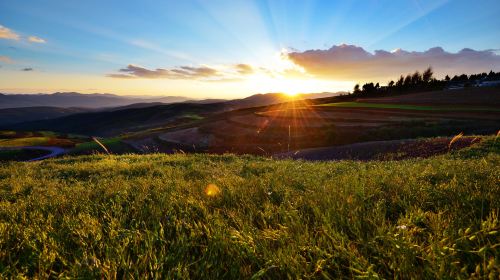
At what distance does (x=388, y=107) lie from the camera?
6162 cm

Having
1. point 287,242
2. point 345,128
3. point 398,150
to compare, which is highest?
point 287,242

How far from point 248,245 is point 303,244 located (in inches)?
16.6

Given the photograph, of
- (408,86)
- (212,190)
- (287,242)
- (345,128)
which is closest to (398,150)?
(212,190)

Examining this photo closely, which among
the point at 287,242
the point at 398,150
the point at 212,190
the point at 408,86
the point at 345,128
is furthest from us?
the point at 408,86

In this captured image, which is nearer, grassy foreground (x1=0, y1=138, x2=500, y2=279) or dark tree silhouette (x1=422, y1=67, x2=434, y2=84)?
grassy foreground (x1=0, y1=138, x2=500, y2=279)

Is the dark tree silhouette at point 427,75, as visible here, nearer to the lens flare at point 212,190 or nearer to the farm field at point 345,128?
the farm field at point 345,128

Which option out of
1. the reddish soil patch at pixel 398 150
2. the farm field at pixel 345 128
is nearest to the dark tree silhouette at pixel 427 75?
the farm field at pixel 345 128

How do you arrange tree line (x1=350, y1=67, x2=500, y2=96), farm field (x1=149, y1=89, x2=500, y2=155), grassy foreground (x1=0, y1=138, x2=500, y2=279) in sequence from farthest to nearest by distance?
tree line (x1=350, y1=67, x2=500, y2=96) → farm field (x1=149, y1=89, x2=500, y2=155) → grassy foreground (x1=0, y1=138, x2=500, y2=279)

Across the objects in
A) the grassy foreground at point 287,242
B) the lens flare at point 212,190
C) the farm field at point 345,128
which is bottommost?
the farm field at point 345,128

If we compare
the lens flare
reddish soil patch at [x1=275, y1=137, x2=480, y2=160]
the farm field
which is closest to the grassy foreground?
the lens flare

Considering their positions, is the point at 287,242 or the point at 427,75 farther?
the point at 427,75

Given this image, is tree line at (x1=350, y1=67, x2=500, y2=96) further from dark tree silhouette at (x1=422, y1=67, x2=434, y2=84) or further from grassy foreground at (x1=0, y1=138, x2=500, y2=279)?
grassy foreground at (x1=0, y1=138, x2=500, y2=279)

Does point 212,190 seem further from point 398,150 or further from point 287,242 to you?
point 398,150

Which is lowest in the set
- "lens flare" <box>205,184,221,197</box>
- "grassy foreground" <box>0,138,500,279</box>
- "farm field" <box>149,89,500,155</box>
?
"farm field" <box>149,89,500,155</box>
